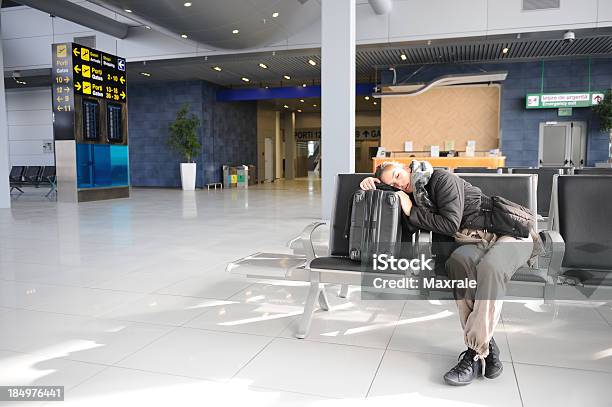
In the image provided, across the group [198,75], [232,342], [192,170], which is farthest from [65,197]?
[232,342]

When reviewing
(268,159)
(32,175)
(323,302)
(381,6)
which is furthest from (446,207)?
(268,159)

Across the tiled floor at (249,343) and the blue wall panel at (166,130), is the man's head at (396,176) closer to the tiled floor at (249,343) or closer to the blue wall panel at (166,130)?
the tiled floor at (249,343)

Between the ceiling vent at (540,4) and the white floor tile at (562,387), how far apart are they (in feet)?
32.8

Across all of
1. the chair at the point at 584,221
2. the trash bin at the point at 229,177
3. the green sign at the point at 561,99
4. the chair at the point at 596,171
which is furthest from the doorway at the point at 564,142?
the chair at the point at 584,221

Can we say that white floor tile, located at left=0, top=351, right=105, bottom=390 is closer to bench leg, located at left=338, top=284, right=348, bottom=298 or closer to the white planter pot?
bench leg, located at left=338, top=284, right=348, bottom=298

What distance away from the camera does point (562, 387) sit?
2.04 m

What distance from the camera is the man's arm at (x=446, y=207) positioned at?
235 centimetres

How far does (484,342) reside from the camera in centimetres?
209

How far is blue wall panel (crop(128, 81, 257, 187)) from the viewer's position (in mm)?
16562

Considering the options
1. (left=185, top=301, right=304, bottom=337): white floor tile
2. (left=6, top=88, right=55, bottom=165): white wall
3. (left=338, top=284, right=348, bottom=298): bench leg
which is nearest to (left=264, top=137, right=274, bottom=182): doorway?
(left=6, top=88, right=55, bottom=165): white wall

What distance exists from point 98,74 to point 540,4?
33.4 ft

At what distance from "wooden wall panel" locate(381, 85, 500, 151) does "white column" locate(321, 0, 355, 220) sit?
7.35 m

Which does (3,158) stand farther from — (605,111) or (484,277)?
(605,111)

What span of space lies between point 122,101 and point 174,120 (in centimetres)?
439
